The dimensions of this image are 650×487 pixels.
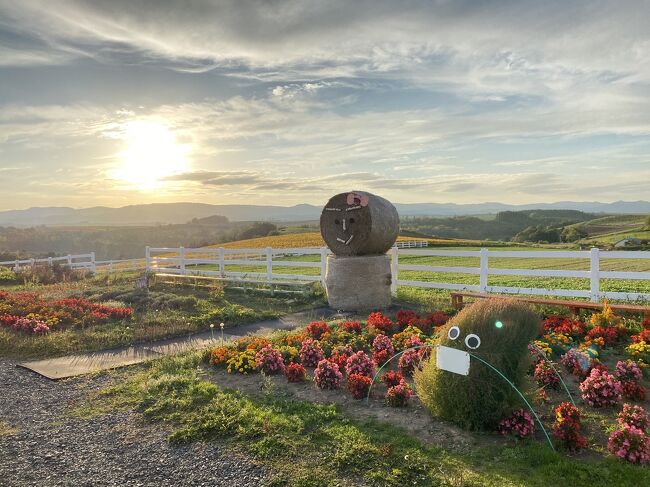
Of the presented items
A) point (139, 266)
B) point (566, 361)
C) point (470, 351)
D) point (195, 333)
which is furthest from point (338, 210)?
point (139, 266)

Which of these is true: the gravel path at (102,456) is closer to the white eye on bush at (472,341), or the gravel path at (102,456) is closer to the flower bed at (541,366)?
the flower bed at (541,366)

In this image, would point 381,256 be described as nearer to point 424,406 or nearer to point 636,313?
point 636,313

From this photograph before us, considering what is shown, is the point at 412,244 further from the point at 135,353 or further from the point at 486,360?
the point at 486,360

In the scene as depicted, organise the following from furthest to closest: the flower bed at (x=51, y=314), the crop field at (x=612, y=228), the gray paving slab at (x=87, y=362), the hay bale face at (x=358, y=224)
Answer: the crop field at (x=612, y=228), the hay bale face at (x=358, y=224), the flower bed at (x=51, y=314), the gray paving slab at (x=87, y=362)

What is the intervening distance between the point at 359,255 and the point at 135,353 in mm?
5566

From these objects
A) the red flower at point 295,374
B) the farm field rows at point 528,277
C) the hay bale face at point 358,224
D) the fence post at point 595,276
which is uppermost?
the hay bale face at point 358,224

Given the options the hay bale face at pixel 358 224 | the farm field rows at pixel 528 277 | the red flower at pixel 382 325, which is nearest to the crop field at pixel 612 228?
the farm field rows at pixel 528 277

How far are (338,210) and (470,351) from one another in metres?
7.65

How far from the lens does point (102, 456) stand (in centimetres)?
474

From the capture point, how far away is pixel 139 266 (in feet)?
83.3

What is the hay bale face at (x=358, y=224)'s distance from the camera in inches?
463

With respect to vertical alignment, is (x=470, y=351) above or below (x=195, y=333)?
above

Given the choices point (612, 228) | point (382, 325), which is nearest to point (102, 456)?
point (382, 325)

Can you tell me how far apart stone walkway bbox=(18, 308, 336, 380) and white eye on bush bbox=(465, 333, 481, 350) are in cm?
536
